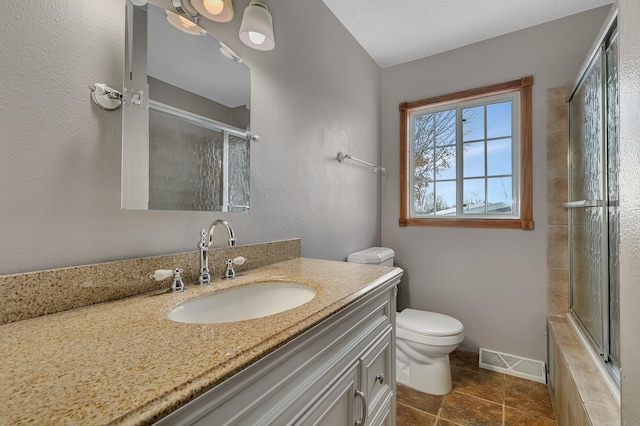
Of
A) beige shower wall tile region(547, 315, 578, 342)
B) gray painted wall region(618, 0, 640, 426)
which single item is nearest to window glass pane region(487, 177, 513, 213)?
beige shower wall tile region(547, 315, 578, 342)

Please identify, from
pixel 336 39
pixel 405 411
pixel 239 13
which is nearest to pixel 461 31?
pixel 336 39

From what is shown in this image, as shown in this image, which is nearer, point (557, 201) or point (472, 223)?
point (557, 201)

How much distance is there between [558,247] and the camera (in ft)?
6.24

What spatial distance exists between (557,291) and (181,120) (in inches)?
95.5

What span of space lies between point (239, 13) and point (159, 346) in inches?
52.4

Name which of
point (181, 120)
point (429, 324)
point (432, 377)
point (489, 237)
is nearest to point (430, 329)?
point (429, 324)

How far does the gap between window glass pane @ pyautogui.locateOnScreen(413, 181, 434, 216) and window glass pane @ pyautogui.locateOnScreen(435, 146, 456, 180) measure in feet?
0.39

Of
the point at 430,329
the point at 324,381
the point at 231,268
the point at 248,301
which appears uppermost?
the point at 231,268

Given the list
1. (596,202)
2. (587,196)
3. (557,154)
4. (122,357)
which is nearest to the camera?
(122,357)

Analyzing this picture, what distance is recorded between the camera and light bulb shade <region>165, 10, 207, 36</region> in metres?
0.99

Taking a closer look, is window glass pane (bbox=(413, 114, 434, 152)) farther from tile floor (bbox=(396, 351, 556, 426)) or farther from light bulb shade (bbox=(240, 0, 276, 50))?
tile floor (bbox=(396, 351, 556, 426))

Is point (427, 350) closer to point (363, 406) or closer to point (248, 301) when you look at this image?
point (363, 406)

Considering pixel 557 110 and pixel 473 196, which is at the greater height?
pixel 557 110

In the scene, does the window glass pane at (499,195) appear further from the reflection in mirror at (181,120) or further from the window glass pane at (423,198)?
the reflection in mirror at (181,120)
